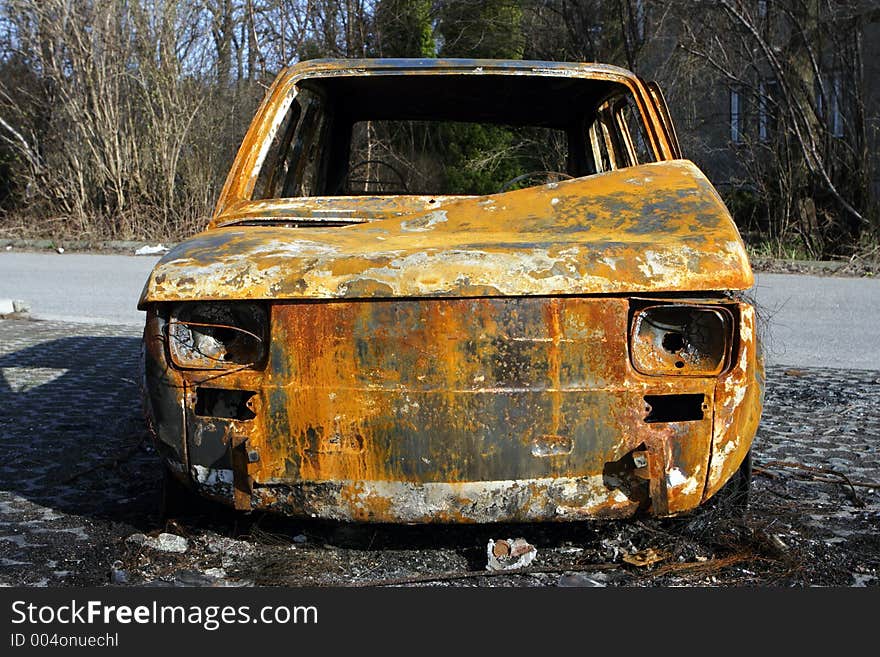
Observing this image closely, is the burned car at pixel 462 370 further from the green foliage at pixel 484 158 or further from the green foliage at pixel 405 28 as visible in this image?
the green foliage at pixel 405 28

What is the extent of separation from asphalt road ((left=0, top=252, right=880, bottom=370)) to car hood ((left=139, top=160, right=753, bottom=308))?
12.2ft

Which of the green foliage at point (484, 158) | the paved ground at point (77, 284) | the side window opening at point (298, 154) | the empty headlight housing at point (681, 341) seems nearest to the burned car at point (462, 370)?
the empty headlight housing at point (681, 341)

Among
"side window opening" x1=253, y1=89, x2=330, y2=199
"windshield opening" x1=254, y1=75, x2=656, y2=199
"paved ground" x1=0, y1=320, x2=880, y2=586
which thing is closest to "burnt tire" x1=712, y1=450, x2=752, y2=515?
"paved ground" x1=0, y1=320, x2=880, y2=586

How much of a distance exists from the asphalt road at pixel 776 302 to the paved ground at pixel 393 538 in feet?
9.45

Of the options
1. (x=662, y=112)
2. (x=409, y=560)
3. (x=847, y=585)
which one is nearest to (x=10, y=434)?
(x=409, y=560)

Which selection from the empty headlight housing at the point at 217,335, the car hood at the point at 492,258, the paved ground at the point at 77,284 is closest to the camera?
the car hood at the point at 492,258

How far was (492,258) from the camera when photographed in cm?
267

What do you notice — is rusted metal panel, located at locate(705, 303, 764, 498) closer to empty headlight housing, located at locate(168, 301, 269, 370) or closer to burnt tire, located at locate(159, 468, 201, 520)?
empty headlight housing, located at locate(168, 301, 269, 370)

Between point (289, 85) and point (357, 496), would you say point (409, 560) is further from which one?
point (289, 85)

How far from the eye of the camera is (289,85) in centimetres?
415

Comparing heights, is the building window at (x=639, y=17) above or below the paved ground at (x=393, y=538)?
above

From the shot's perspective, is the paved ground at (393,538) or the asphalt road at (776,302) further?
the asphalt road at (776,302)

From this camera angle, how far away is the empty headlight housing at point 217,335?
2750 millimetres

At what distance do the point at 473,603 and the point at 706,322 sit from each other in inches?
39.6
